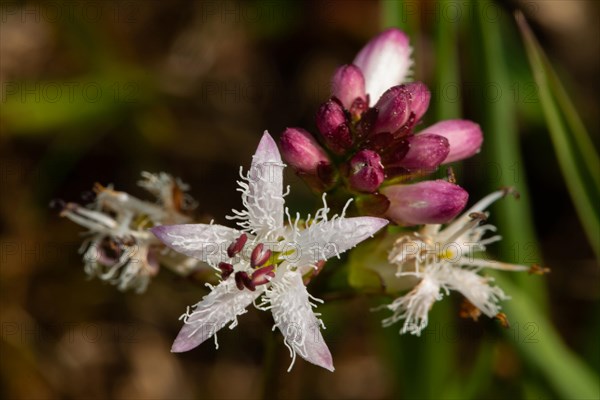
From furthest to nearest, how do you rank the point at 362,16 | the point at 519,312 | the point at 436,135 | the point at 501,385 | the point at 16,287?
the point at 362,16
the point at 16,287
the point at 501,385
the point at 519,312
the point at 436,135

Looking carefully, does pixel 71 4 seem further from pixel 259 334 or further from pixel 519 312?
pixel 519 312

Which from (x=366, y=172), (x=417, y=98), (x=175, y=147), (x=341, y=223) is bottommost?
(x=341, y=223)

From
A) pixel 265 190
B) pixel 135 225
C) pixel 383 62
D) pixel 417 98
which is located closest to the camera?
pixel 265 190

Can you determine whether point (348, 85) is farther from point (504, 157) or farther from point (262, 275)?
point (504, 157)

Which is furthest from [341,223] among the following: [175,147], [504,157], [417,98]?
[175,147]

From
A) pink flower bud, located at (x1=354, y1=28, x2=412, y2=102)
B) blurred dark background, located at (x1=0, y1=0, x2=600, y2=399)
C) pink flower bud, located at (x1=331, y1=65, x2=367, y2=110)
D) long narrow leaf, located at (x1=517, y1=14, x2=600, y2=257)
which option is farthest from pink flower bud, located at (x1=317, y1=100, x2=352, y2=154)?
blurred dark background, located at (x1=0, y1=0, x2=600, y2=399)

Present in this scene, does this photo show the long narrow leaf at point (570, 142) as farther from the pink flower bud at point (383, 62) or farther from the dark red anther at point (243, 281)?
the dark red anther at point (243, 281)

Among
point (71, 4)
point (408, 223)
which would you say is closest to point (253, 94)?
point (71, 4)
